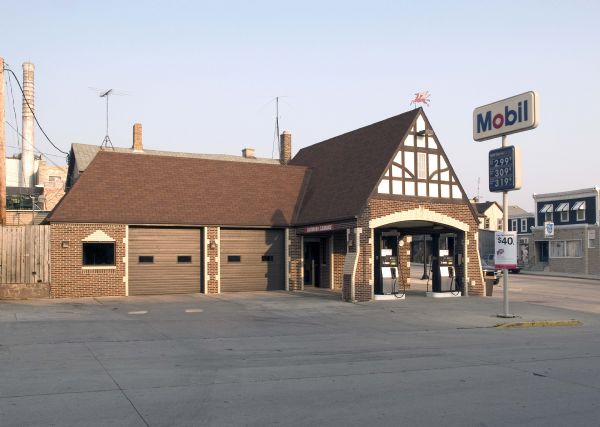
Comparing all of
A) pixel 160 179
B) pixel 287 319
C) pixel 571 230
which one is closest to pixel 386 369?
pixel 287 319

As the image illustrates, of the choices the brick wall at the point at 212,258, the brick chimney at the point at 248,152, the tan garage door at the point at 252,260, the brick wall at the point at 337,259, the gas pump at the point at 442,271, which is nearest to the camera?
the gas pump at the point at 442,271

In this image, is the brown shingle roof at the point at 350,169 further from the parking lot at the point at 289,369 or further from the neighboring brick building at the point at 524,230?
the neighboring brick building at the point at 524,230

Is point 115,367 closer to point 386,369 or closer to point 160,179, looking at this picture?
point 386,369

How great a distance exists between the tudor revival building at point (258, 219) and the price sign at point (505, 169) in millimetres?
4523

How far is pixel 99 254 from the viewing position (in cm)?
2603

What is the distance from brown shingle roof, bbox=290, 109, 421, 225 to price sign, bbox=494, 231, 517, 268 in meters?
5.46

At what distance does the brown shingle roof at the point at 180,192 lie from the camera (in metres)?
26.2

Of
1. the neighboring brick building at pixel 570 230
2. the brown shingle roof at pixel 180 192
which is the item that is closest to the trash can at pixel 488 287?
the brown shingle roof at pixel 180 192

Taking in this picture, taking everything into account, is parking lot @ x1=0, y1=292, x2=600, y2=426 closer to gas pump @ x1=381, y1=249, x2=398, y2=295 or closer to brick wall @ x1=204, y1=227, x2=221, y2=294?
gas pump @ x1=381, y1=249, x2=398, y2=295

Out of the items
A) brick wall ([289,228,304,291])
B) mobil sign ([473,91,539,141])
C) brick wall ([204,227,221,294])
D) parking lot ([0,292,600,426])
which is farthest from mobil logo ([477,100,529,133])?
brick wall ([204,227,221,294])

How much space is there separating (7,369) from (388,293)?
669 inches

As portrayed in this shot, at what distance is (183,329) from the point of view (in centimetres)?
1697

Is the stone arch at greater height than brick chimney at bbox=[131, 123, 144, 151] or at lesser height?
lesser

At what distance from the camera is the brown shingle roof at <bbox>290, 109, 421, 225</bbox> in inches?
1012
